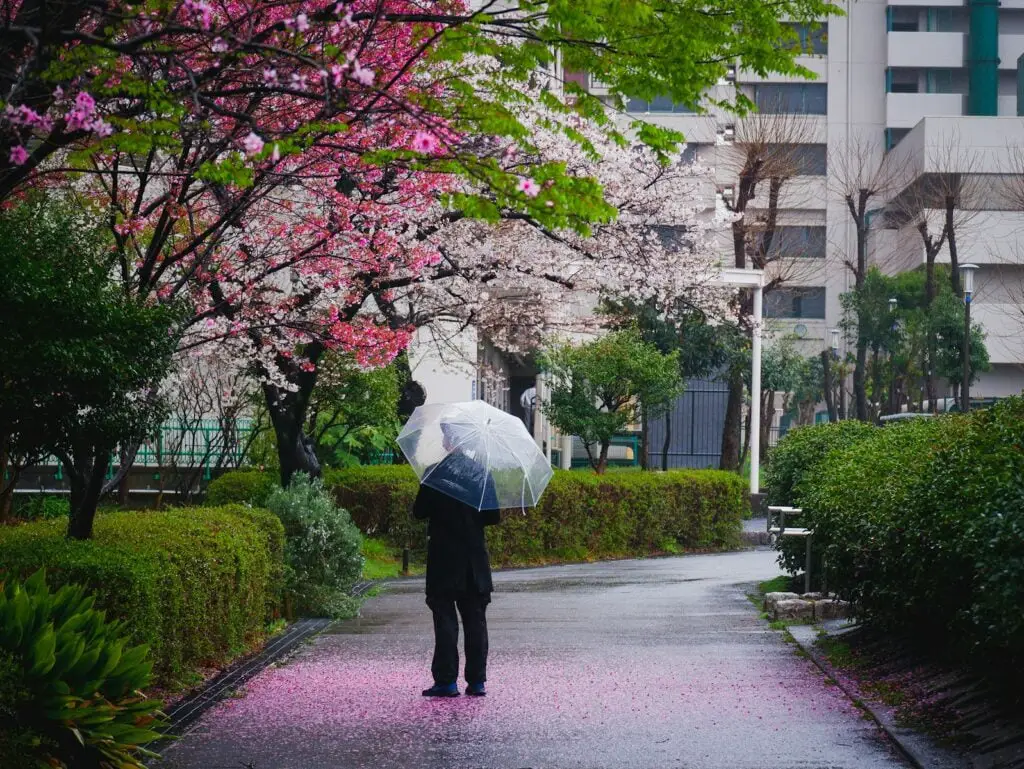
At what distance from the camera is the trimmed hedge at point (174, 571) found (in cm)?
834

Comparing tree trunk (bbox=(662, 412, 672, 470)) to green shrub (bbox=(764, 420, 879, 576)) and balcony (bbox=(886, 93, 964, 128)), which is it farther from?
balcony (bbox=(886, 93, 964, 128))

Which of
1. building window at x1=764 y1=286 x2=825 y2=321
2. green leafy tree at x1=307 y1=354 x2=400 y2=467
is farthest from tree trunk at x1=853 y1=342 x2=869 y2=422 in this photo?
green leafy tree at x1=307 y1=354 x2=400 y2=467

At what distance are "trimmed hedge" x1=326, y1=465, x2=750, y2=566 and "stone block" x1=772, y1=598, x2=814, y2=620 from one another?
704cm

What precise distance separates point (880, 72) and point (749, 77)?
22.4 ft

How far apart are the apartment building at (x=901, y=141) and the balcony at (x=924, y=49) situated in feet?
0.16

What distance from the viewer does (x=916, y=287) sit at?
47594 mm

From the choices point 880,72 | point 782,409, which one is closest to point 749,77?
point 880,72

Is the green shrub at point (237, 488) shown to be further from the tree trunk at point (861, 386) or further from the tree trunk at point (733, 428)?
the tree trunk at point (861, 386)

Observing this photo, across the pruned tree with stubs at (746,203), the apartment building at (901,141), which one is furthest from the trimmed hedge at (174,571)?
the apartment building at (901,141)

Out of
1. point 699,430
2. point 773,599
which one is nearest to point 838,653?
point 773,599

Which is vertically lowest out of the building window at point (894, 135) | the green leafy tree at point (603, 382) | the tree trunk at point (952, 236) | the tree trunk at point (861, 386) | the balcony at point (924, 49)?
the green leafy tree at point (603, 382)

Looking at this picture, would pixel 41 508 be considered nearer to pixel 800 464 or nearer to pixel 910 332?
pixel 800 464

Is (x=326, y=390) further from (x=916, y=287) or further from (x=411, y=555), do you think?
(x=916, y=287)

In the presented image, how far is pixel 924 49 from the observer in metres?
61.3
